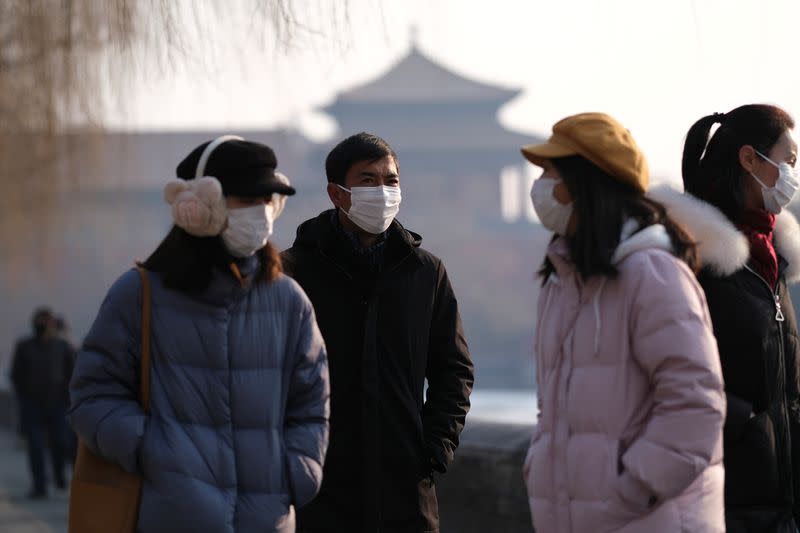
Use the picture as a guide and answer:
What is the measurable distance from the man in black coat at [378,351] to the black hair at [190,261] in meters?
0.62

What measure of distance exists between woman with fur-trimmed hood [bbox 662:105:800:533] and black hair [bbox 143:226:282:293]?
0.83 m

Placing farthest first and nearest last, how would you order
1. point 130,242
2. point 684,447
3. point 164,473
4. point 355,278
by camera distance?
point 130,242 < point 355,278 < point 164,473 < point 684,447

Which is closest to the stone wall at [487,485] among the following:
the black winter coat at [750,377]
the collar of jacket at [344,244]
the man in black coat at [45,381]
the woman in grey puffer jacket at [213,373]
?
the collar of jacket at [344,244]

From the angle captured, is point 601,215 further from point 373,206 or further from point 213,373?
point 373,206

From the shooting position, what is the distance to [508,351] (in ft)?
139

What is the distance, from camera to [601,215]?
2225 mm

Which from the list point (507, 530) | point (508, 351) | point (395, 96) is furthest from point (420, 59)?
point (507, 530)

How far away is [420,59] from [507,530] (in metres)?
41.7

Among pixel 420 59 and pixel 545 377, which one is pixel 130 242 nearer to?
pixel 420 59

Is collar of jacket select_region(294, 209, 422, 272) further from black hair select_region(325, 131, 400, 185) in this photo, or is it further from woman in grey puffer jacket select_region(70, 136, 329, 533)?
woman in grey puffer jacket select_region(70, 136, 329, 533)

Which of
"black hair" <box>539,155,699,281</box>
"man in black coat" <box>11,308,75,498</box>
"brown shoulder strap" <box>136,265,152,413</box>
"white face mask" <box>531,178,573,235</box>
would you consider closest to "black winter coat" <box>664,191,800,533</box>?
"black hair" <box>539,155,699,281</box>

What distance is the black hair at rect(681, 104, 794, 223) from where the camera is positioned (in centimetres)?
269

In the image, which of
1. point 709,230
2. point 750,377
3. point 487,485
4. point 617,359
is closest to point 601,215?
point 617,359

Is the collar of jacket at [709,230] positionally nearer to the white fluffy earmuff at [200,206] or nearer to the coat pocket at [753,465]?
the coat pocket at [753,465]
